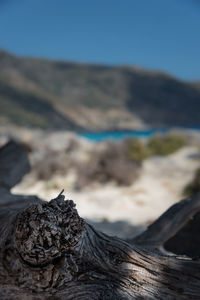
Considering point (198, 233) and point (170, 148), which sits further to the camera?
point (170, 148)

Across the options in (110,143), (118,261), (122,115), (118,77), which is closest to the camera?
(118,261)

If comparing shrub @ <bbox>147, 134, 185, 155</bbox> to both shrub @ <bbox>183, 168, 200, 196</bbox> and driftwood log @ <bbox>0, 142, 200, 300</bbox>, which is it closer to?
shrub @ <bbox>183, 168, 200, 196</bbox>

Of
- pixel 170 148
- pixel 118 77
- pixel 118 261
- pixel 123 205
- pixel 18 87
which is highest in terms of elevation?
pixel 118 77

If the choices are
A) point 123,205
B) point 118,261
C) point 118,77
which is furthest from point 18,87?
point 118,261

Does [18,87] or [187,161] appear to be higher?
[18,87]

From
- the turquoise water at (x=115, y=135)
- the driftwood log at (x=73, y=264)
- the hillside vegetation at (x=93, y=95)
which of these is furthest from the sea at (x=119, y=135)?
the hillside vegetation at (x=93, y=95)

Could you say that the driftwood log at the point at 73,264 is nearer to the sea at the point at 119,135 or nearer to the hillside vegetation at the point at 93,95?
the sea at the point at 119,135

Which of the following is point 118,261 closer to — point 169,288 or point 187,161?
point 169,288
